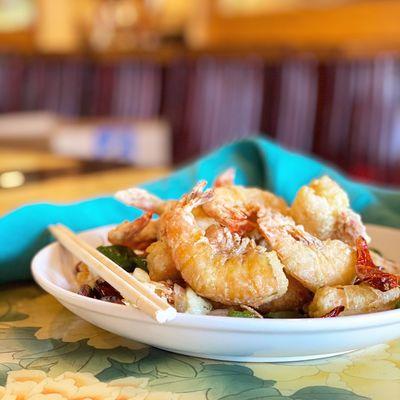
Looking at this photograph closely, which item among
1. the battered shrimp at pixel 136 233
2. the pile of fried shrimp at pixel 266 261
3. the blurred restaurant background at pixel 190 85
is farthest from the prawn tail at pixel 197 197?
the blurred restaurant background at pixel 190 85

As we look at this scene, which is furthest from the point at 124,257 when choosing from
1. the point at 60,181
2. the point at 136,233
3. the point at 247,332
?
the point at 60,181

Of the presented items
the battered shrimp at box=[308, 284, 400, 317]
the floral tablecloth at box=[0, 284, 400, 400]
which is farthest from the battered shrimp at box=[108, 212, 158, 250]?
the battered shrimp at box=[308, 284, 400, 317]

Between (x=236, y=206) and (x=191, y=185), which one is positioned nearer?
(x=236, y=206)

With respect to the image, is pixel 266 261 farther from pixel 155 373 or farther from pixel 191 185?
pixel 191 185

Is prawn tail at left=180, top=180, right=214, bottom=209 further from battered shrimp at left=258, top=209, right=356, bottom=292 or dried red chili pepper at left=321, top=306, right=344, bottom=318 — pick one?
dried red chili pepper at left=321, top=306, right=344, bottom=318

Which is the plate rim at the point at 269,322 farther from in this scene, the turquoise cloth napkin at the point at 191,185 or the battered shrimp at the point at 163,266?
the turquoise cloth napkin at the point at 191,185

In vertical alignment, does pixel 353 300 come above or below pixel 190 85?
above
